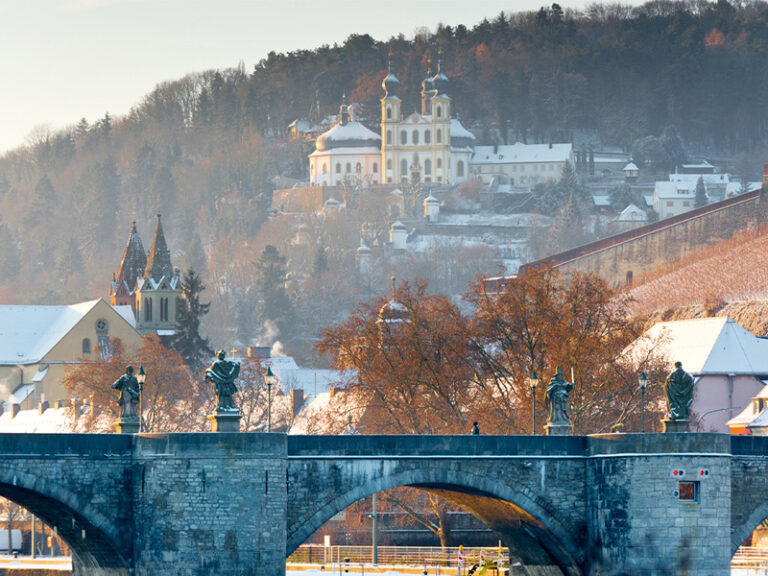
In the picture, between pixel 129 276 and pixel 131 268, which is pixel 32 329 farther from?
pixel 131 268

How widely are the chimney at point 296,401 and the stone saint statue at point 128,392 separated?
69830mm

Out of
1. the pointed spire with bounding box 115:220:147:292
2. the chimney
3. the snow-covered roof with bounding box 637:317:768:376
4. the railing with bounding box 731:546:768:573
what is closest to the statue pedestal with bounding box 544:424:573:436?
the railing with bounding box 731:546:768:573

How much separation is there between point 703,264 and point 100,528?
11785 cm

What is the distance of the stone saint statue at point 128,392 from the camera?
55.8 meters

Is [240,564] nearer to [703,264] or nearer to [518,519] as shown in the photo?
[518,519]

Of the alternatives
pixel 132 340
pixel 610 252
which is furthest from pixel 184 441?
pixel 610 252

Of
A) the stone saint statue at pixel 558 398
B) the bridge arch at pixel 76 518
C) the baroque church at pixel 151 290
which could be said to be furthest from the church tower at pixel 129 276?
the bridge arch at pixel 76 518

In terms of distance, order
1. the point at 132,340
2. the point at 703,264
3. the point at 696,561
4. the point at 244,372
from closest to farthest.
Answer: the point at 696,561 → the point at 244,372 → the point at 132,340 → the point at 703,264

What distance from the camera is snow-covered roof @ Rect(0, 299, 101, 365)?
6097 inches

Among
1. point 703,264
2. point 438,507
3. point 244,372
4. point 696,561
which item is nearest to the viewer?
point 696,561

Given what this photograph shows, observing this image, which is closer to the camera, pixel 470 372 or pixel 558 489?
pixel 558 489

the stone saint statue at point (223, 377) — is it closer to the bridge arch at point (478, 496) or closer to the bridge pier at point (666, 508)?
the bridge arch at point (478, 496)

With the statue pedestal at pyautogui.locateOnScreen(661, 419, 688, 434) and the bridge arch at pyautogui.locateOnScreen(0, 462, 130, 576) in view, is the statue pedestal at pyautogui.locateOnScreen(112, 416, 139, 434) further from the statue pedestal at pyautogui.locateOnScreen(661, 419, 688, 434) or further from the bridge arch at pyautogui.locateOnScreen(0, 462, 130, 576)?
the statue pedestal at pyautogui.locateOnScreen(661, 419, 688, 434)

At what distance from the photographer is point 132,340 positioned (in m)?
156
